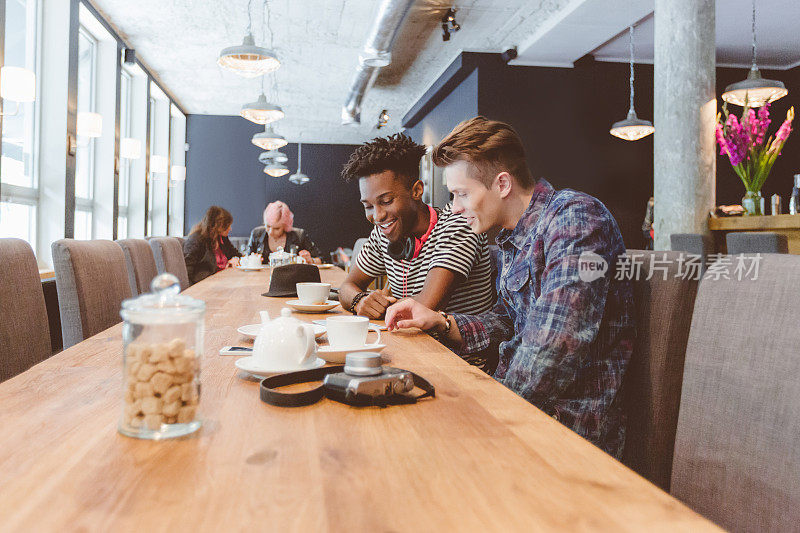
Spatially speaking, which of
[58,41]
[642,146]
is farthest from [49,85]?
[642,146]

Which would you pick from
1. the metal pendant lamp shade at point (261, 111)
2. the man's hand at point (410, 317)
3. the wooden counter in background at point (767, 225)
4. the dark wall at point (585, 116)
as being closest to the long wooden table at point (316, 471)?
the man's hand at point (410, 317)

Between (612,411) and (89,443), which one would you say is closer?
(89,443)

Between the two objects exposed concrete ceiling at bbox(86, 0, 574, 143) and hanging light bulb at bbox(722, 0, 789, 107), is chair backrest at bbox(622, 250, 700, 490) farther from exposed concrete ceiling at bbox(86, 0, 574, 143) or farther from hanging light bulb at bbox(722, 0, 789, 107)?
hanging light bulb at bbox(722, 0, 789, 107)

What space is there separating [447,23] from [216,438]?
19.2 ft

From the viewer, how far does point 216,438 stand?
0.68 meters

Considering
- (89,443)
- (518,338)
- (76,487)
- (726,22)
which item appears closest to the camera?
(76,487)

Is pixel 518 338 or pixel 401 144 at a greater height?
pixel 401 144

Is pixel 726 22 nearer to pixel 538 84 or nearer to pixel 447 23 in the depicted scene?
pixel 538 84

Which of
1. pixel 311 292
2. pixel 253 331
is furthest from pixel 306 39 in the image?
pixel 253 331

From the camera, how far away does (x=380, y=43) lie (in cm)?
564

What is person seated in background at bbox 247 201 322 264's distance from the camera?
5.46 metres

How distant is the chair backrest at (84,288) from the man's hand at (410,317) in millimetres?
1049

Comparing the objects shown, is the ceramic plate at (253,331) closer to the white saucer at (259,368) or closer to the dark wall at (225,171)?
the white saucer at (259,368)

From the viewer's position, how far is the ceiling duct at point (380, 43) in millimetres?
4973
